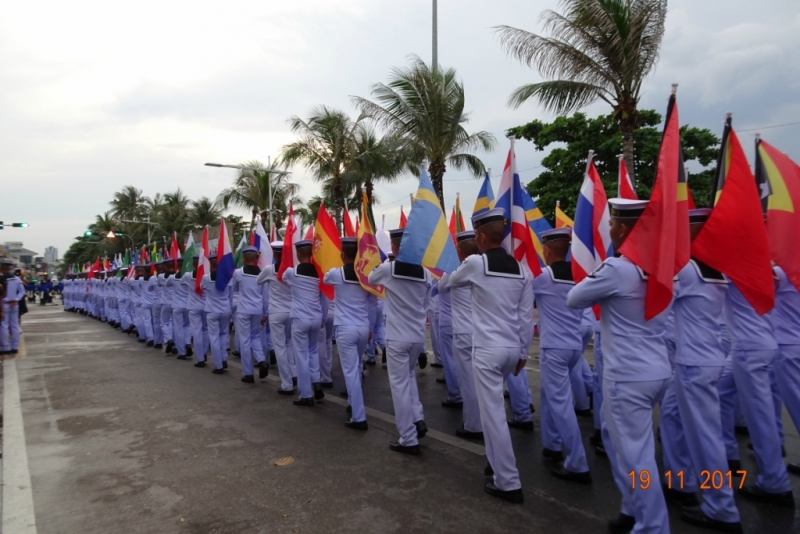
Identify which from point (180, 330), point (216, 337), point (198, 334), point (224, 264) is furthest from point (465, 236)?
point (180, 330)

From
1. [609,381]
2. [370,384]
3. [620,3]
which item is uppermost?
[620,3]

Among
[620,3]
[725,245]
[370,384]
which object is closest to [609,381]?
[725,245]

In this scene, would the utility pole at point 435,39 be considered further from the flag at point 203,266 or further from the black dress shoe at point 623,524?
the black dress shoe at point 623,524

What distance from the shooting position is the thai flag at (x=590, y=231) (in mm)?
4906

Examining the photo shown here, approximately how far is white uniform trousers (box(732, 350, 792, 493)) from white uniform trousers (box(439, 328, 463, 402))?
318cm

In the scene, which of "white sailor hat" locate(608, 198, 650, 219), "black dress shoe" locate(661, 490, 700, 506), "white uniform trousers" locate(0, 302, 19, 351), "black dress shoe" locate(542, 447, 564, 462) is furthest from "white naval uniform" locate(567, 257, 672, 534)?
"white uniform trousers" locate(0, 302, 19, 351)

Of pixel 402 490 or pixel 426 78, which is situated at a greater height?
pixel 426 78

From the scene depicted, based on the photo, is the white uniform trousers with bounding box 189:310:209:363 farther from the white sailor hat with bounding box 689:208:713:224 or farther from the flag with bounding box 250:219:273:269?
the white sailor hat with bounding box 689:208:713:224

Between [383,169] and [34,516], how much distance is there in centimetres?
1886

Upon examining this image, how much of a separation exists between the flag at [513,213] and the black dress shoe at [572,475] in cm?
180

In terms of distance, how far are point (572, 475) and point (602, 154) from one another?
20.8m

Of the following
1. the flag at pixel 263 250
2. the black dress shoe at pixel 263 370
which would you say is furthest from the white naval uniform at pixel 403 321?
the flag at pixel 263 250

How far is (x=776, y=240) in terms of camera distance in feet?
14.8

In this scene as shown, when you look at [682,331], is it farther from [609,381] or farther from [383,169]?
[383,169]
